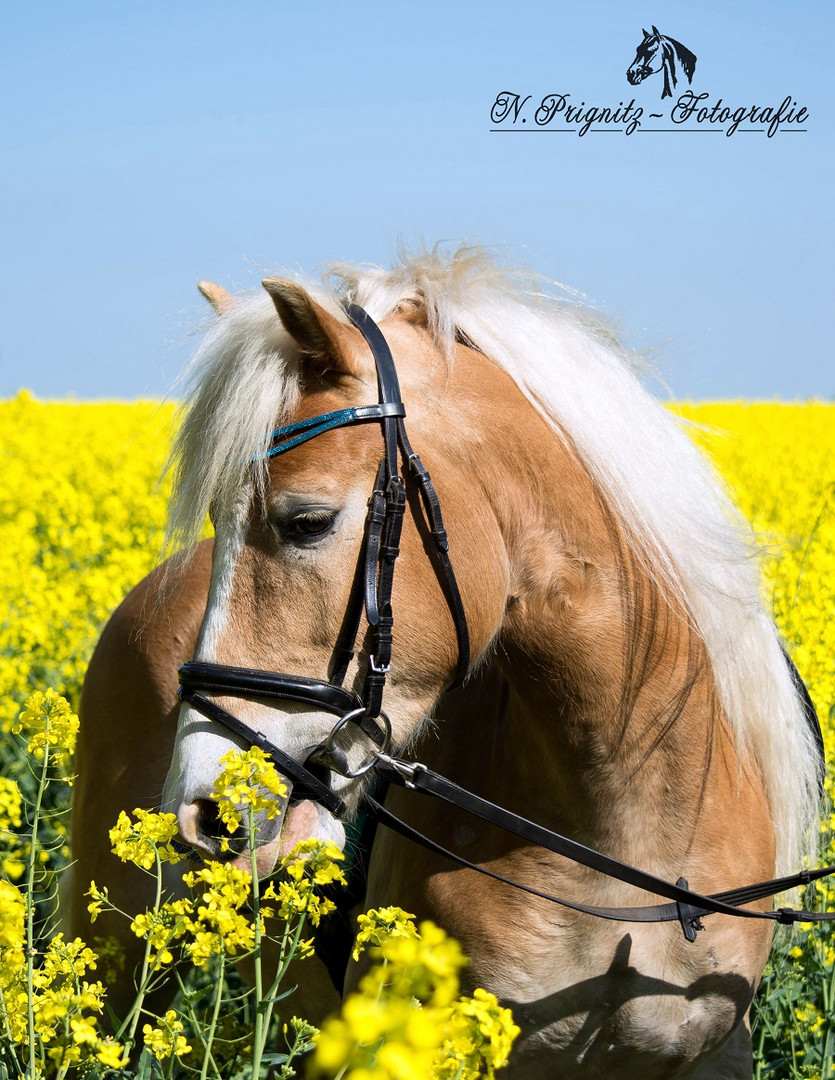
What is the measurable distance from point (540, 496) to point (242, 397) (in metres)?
0.68

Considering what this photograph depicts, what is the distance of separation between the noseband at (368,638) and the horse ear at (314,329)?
8cm

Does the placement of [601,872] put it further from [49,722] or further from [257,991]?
[49,722]

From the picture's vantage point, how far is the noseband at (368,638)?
79.6 inches

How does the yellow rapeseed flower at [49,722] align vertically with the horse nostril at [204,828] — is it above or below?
above

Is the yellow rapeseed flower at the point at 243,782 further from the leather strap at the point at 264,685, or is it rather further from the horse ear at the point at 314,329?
the horse ear at the point at 314,329

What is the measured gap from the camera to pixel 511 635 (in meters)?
2.28

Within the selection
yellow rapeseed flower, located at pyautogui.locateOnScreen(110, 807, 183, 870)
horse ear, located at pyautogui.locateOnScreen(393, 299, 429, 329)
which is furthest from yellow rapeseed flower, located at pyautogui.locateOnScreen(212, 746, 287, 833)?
horse ear, located at pyautogui.locateOnScreen(393, 299, 429, 329)

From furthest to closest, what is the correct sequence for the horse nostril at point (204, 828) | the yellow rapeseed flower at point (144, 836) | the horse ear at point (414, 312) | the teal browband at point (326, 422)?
the horse ear at point (414, 312)
the teal browband at point (326, 422)
the horse nostril at point (204, 828)
the yellow rapeseed flower at point (144, 836)

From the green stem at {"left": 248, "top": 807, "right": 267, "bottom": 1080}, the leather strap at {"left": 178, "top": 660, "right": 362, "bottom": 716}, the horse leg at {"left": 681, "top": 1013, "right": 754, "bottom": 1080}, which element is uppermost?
the leather strap at {"left": 178, "top": 660, "right": 362, "bottom": 716}

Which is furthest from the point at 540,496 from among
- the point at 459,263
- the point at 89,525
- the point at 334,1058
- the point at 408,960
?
the point at 89,525

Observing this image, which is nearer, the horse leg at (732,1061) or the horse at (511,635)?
the horse at (511,635)

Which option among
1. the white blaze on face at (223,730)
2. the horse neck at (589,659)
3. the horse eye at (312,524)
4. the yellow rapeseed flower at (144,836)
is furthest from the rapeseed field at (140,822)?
the horse eye at (312,524)

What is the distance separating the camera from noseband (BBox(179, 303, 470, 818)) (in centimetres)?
202

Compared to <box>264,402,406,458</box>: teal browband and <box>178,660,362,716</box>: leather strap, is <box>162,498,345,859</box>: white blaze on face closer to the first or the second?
<box>178,660,362,716</box>: leather strap
